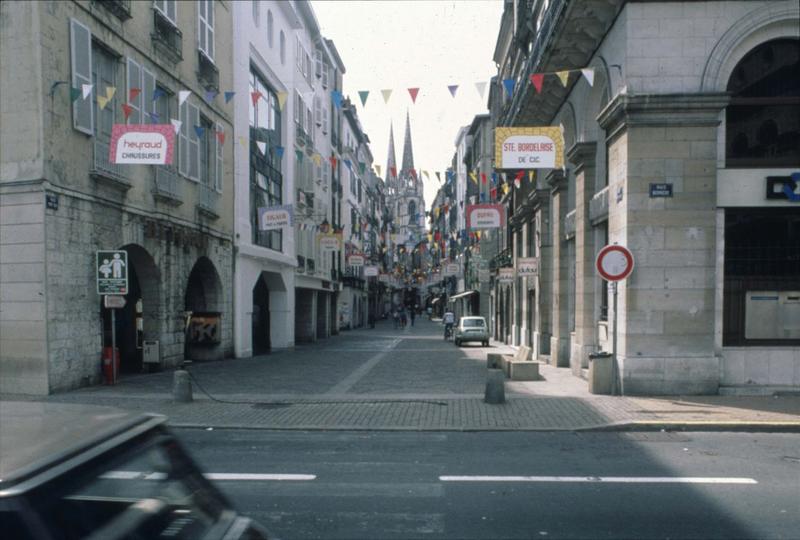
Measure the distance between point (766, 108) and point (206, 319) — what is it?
1670cm

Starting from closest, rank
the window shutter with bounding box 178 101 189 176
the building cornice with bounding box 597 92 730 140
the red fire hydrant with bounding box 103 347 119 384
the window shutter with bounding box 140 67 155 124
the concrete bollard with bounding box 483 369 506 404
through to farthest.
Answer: the concrete bollard with bounding box 483 369 506 404
the building cornice with bounding box 597 92 730 140
the red fire hydrant with bounding box 103 347 119 384
the window shutter with bounding box 140 67 155 124
the window shutter with bounding box 178 101 189 176

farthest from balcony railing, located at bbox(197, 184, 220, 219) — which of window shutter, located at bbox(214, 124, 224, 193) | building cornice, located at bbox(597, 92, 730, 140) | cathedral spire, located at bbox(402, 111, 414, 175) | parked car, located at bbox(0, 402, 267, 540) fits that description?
cathedral spire, located at bbox(402, 111, 414, 175)

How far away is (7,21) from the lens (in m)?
12.6

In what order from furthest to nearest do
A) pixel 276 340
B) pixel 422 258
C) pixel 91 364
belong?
1. pixel 422 258
2. pixel 276 340
3. pixel 91 364

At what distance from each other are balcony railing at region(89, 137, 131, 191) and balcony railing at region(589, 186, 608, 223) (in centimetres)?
1105

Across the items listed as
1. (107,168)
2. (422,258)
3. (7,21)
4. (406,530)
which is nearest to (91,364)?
(107,168)

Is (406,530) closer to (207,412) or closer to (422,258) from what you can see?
(207,412)

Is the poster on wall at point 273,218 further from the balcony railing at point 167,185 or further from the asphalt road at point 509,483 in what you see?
the asphalt road at point 509,483

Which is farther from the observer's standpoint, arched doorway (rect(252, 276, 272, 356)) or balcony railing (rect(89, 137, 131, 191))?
arched doorway (rect(252, 276, 272, 356))

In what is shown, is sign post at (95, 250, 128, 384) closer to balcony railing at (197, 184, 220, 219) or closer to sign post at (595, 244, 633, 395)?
balcony railing at (197, 184, 220, 219)

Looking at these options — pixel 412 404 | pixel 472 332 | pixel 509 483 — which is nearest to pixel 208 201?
pixel 412 404

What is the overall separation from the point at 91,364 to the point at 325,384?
16.9 feet

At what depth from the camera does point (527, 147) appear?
1533cm

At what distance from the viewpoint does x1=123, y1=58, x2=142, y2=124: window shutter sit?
614 inches
